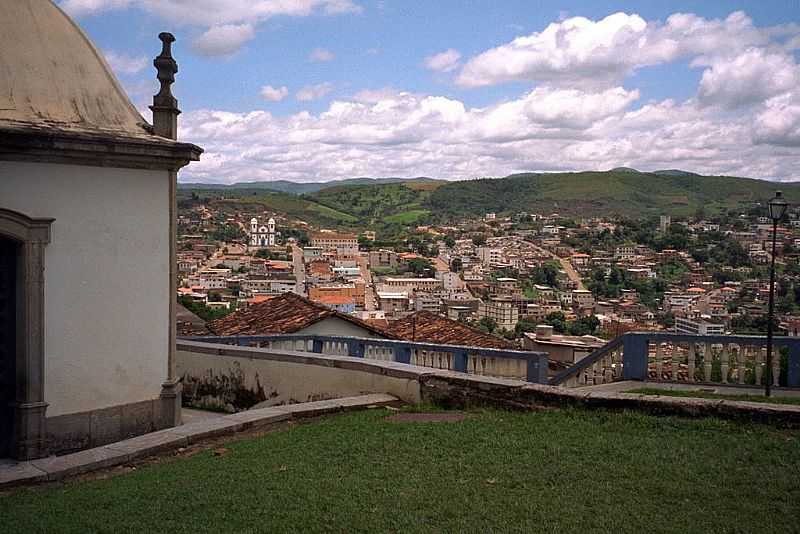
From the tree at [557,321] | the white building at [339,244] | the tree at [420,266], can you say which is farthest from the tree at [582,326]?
the white building at [339,244]

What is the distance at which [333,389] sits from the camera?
10742mm

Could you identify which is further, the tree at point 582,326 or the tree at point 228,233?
the tree at point 228,233

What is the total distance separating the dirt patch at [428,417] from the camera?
→ 800 centimetres

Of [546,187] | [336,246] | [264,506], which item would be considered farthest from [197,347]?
[546,187]

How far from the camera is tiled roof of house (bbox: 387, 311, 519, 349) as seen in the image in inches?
659

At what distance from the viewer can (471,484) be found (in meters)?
5.66

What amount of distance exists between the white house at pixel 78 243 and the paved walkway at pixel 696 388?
565 cm

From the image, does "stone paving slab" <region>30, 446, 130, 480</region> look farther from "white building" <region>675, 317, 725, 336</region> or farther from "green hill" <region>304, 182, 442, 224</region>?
"green hill" <region>304, 182, 442, 224</region>

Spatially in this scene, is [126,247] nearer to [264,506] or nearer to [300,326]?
[264,506]

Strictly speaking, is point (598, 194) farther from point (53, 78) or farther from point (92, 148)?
point (92, 148)

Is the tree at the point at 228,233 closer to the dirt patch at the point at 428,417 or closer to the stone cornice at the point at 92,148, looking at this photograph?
the stone cornice at the point at 92,148

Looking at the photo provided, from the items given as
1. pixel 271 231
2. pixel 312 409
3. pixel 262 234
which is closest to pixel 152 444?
pixel 312 409

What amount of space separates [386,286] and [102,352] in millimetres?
61776


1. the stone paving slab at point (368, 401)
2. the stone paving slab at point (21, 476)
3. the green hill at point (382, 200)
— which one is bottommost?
the stone paving slab at point (21, 476)
